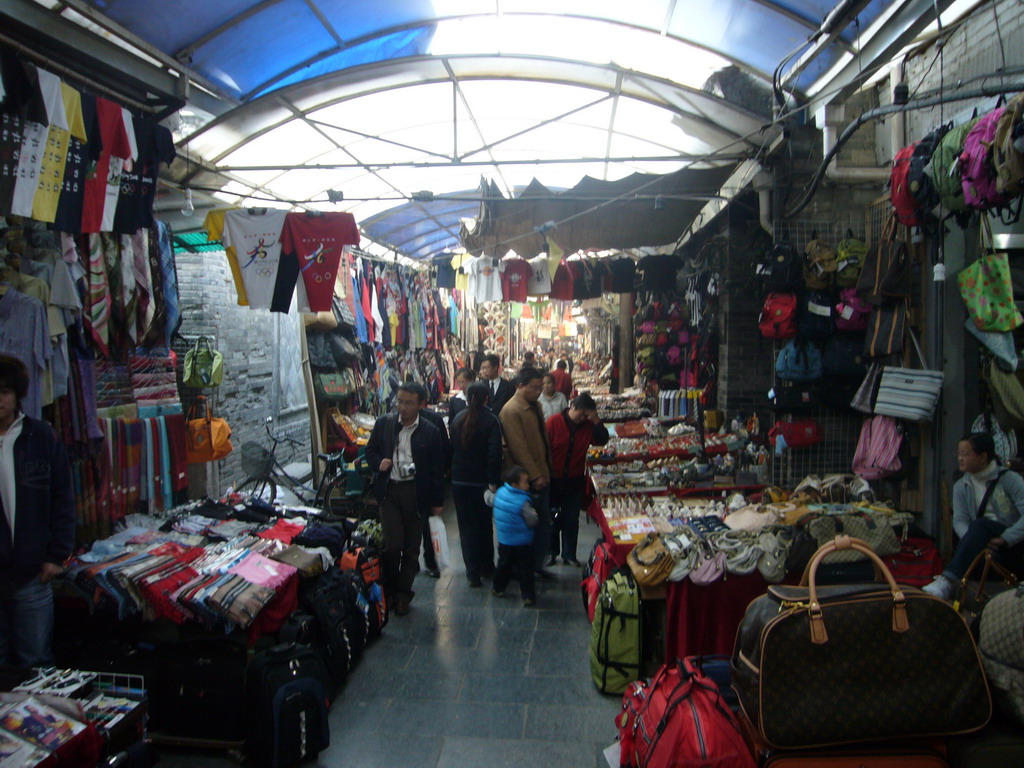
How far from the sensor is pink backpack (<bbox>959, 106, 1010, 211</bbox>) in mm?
3285

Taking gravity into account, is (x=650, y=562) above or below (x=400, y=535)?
above

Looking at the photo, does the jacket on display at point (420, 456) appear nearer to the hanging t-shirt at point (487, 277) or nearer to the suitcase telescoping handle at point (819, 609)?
the suitcase telescoping handle at point (819, 609)

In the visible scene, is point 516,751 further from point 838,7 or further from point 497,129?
point 497,129

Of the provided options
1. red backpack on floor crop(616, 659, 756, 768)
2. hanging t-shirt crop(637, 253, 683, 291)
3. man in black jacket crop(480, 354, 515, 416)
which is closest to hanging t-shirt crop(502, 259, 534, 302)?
hanging t-shirt crop(637, 253, 683, 291)

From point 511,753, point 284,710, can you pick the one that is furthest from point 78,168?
point 511,753

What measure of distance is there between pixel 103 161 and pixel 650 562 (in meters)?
4.33

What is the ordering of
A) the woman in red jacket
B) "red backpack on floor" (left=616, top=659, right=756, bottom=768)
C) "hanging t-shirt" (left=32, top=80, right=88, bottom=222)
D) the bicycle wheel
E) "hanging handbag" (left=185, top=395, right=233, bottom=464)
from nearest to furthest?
"red backpack on floor" (left=616, top=659, right=756, bottom=768) < "hanging t-shirt" (left=32, top=80, right=88, bottom=222) < the woman in red jacket < "hanging handbag" (left=185, top=395, right=233, bottom=464) < the bicycle wheel

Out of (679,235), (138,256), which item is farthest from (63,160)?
(679,235)

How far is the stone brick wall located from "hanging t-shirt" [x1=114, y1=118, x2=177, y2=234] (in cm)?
370

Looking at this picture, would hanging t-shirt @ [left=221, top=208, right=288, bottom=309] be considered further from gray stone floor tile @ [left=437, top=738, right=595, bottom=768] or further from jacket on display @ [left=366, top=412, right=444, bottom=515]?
gray stone floor tile @ [left=437, top=738, right=595, bottom=768]

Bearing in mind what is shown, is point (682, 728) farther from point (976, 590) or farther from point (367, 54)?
point (367, 54)

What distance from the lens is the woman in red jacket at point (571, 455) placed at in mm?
6316

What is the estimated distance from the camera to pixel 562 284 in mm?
10078

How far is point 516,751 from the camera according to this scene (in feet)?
12.0
